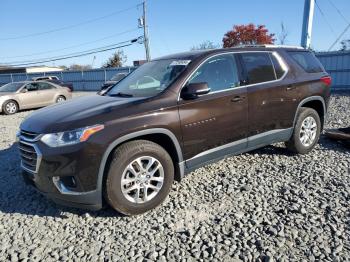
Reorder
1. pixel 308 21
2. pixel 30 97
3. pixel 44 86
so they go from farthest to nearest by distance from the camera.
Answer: pixel 308 21 < pixel 44 86 < pixel 30 97

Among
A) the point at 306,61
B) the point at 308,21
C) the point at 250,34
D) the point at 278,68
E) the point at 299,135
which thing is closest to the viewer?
the point at 278,68

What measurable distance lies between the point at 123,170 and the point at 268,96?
8.12 feet

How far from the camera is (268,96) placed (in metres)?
4.64

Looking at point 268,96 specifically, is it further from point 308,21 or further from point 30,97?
point 308,21

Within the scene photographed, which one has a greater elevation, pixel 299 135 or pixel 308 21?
pixel 308 21

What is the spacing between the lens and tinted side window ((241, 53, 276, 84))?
4.55m

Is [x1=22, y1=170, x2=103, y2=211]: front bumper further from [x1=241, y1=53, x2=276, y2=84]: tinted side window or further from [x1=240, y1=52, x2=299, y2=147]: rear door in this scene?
[x1=241, y1=53, x2=276, y2=84]: tinted side window

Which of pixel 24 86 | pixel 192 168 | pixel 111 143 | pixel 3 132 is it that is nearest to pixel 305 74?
pixel 192 168

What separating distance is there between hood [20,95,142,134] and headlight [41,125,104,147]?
0.15 ft

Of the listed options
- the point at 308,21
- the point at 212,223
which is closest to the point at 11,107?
the point at 212,223

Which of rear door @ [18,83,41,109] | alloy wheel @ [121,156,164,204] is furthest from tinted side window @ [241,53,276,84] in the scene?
rear door @ [18,83,41,109]

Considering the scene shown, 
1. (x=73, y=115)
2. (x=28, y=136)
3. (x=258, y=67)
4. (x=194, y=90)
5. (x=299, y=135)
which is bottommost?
(x=299, y=135)

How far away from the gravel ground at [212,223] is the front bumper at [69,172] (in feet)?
1.23

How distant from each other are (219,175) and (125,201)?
169cm
